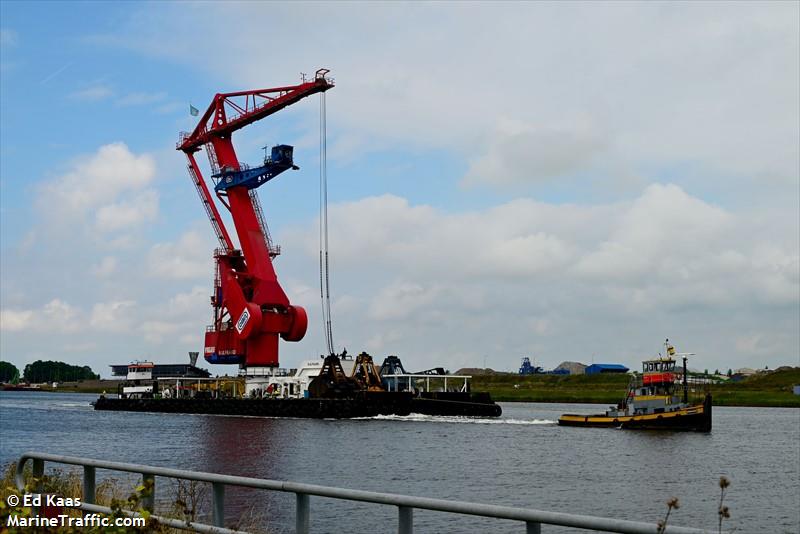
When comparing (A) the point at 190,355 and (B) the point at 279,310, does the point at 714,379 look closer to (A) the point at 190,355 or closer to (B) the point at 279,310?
(A) the point at 190,355

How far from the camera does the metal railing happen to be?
4676 mm

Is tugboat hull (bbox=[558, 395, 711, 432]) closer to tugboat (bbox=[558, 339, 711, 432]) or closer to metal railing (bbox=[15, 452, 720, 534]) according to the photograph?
tugboat (bbox=[558, 339, 711, 432])

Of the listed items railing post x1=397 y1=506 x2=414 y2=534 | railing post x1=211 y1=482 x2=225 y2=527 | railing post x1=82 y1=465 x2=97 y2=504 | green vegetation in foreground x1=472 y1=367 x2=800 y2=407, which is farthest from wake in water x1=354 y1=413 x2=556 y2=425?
railing post x1=397 y1=506 x2=414 y2=534

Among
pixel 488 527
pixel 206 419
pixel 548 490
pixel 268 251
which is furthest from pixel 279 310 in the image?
pixel 488 527

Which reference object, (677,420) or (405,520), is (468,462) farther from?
(405,520)

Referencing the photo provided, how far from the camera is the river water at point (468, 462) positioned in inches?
875

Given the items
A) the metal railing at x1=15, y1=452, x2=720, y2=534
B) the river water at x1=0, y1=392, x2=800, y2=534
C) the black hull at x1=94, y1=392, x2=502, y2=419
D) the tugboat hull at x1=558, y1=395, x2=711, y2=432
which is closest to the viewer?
the metal railing at x1=15, y1=452, x2=720, y2=534

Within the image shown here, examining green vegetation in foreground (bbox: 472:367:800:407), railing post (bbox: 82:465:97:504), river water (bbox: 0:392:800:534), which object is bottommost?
green vegetation in foreground (bbox: 472:367:800:407)

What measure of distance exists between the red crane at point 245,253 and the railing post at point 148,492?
2401 inches

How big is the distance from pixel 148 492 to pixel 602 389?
121 m

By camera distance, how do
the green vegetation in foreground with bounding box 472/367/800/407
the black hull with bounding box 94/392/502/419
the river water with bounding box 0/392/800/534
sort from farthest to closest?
the green vegetation in foreground with bounding box 472/367/800/407 → the black hull with bounding box 94/392/502/419 → the river water with bounding box 0/392/800/534

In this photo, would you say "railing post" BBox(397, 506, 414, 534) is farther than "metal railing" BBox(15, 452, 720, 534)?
Yes

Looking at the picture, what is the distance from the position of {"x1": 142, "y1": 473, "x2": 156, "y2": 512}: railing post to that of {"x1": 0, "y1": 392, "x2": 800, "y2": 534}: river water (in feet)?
13.0

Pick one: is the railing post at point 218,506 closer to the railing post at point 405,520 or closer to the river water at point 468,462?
the railing post at point 405,520
